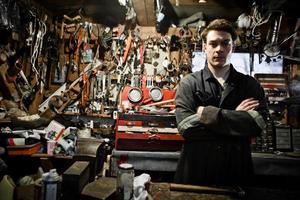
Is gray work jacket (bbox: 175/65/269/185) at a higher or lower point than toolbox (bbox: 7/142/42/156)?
higher

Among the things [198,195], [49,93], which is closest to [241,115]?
[198,195]

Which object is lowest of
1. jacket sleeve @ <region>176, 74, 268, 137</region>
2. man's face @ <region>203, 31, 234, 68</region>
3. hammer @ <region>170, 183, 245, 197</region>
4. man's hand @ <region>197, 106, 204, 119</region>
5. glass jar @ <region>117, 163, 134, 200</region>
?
hammer @ <region>170, 183, 245, 197</region>

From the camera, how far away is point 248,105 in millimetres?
1983

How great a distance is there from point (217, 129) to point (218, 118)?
Result: 8 centimetres

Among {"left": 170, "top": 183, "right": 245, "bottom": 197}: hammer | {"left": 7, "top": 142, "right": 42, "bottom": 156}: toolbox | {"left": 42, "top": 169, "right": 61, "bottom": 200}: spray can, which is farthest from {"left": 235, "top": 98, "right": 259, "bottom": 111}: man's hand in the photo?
{"left": 7, "top": 142, "right": 42, "bottom": 156}: toolbox

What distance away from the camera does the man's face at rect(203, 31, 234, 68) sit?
2.00 meters

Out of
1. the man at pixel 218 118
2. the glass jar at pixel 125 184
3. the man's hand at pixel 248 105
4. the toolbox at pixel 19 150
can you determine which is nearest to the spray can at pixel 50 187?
the glass jar at pixel 125 184

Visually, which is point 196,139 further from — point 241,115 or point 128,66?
point 128,66

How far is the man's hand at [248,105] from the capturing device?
198 cm

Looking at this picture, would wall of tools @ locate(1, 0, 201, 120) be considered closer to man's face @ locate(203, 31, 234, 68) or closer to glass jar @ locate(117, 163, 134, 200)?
man's face @ locate(203, 31, 234, 68)

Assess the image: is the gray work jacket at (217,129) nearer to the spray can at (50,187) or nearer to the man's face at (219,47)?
the man's face at (219,47)

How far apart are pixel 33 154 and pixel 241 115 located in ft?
8.72

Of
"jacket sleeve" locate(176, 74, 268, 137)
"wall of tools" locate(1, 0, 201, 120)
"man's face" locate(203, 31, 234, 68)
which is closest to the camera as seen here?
"jacket sleeve" locate(176, 74, 268, 137)

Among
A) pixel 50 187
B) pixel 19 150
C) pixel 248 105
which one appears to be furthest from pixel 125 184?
pixel 19 150
